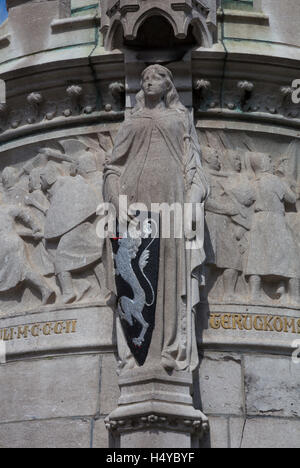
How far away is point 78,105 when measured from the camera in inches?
561

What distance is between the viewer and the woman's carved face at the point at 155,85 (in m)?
13.4

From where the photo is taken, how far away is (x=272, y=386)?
1285cm

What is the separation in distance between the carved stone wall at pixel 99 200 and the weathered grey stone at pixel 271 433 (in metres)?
0.01

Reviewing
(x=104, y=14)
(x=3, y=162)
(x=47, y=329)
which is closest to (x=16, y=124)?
(x=3, y=162)

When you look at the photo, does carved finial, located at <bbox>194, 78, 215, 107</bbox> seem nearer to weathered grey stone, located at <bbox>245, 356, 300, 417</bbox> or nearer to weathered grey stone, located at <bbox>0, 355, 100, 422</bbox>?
weathered grey stone, located at <bbox>245, 356, 300, 417</bbox>

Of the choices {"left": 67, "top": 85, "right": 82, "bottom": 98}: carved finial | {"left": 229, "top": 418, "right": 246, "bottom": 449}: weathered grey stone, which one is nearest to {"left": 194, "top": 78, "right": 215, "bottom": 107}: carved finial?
{"left": 67, "top": 85, "right": 82, "bottom": 98}: carved finial

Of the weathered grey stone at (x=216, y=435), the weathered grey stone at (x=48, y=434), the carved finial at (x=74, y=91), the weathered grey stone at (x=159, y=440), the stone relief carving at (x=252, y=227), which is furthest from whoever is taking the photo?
the carved finial at (x=74, y=91)

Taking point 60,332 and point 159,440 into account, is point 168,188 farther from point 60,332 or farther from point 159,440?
point 159,440

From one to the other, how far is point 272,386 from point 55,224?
3085 millimetres

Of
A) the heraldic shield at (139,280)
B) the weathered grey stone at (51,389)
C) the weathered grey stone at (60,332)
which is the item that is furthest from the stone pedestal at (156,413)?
the weathered grey stone at (60,332)

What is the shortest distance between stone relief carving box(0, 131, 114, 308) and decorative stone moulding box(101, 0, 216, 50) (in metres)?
1.27

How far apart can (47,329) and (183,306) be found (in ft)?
5.48

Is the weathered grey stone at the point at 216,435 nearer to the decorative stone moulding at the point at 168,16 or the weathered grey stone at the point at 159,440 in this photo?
the weathered grey stone at the point at 159,440
